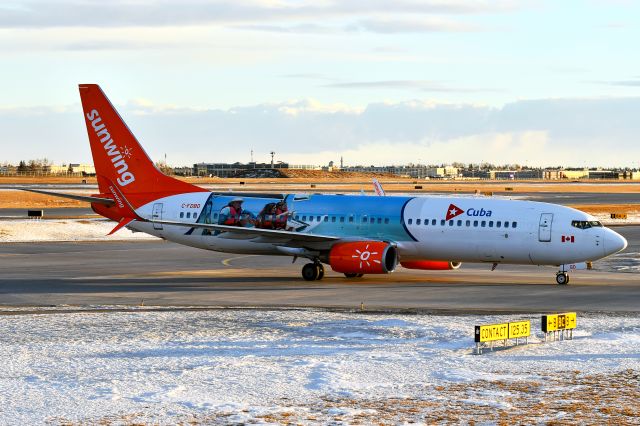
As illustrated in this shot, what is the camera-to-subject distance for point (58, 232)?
251ft

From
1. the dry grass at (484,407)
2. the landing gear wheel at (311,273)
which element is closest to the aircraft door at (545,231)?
the landing gear wheel at (311,273)

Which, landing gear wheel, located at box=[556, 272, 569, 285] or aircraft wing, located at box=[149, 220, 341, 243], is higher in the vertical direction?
aircraft wing, located at box=[149, 220, 341, 243]

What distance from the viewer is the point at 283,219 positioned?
49.5 m

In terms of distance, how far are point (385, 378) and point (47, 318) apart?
14.1 m

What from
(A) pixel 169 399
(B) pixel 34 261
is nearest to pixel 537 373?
(A) pixel 169 399

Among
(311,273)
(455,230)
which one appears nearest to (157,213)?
(311,273)

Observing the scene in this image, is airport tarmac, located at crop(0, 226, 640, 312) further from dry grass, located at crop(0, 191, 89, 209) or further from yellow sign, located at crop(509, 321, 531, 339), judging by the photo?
dry grass, located at crop(0, 191, 89, 209)

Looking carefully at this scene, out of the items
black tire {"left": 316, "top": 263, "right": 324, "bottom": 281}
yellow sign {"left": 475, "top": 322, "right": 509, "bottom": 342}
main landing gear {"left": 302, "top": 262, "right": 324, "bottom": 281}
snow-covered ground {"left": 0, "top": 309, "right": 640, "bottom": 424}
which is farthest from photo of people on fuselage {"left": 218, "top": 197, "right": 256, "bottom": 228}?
yellow sign {"left": 475, "top": 322, "right": 509, "bottom": 342}

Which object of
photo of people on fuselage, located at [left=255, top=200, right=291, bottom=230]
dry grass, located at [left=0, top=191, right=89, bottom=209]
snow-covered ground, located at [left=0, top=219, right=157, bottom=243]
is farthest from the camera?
dry grass, located at [left=0, top=191, right=89, bottom=209]

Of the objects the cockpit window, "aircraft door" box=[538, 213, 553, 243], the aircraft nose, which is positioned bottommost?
the aircraft nose

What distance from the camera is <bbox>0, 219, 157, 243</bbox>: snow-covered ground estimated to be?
73312 mm

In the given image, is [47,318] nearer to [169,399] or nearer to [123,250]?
[169,399]

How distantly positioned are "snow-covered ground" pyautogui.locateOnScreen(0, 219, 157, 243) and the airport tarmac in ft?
39.9

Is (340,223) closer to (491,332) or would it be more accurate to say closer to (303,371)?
(491,332)
